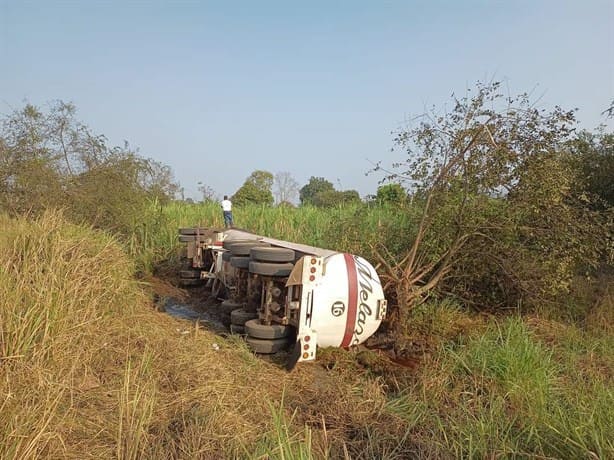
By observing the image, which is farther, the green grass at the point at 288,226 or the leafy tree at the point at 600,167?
the leafy tree at the point at 600,167

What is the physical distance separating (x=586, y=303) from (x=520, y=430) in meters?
5.45

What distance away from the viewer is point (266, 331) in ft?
16.3

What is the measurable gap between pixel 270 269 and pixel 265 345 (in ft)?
2.88

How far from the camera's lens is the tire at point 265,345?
4969 millimetres

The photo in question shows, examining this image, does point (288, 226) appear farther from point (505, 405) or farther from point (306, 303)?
point (505, 405)

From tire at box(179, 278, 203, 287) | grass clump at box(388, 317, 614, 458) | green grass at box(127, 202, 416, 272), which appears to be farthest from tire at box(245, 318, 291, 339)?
tire at box(179, 278, 203, 287)

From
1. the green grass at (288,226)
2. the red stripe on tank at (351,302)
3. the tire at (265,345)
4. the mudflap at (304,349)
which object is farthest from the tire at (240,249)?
the green grass at (288,226)

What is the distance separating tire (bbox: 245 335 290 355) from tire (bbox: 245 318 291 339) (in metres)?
0.05

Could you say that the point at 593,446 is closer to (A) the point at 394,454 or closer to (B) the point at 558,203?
(A) the point at 394,454

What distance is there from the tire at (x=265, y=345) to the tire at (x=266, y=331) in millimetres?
49

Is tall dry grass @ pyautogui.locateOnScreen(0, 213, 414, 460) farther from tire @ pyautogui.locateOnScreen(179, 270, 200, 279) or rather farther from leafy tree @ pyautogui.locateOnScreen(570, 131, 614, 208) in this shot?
leafy tree @ pyautogui.locateOnScreen(570, 131, 614, 208)

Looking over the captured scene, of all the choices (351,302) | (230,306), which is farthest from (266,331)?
(230,306)

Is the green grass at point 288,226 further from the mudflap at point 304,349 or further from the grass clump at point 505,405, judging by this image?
the grass clump at point 505,405

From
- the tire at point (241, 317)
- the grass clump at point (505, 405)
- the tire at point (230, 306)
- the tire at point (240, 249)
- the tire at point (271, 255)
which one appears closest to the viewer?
the grass clump at point (505, 405)
